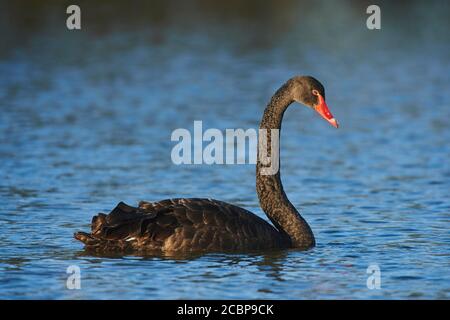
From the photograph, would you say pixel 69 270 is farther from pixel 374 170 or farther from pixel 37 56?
A: pixel 37 56

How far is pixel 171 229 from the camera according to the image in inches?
409

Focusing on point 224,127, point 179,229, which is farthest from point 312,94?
point 224,127

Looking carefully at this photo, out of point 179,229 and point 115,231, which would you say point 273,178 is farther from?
point 115,231

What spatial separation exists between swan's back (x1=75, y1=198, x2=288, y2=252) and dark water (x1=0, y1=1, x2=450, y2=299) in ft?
0.49

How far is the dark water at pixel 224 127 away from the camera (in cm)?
991

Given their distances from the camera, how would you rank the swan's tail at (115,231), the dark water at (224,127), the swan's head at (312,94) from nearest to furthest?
the dark water at (224,127) < the swan's tail at (115,231) < the swan's head at (312,94)

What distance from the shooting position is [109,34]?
106ft

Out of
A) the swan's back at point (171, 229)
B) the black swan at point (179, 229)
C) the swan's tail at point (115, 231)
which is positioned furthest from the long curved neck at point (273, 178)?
the swan's tail at point (115, 231)

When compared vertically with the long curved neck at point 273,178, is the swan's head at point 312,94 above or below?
above

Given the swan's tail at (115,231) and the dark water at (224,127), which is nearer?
the dark water at (224,127)

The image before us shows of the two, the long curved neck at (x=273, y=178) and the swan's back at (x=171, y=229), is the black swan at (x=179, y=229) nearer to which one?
the swan's back at (x=171, y=229)

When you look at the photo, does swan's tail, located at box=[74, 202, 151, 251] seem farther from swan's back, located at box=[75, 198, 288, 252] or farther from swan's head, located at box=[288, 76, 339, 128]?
swan's head, located at box=[288, 76, 339, 128]

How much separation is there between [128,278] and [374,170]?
668 centimetres

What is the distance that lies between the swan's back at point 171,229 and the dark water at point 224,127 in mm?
150
